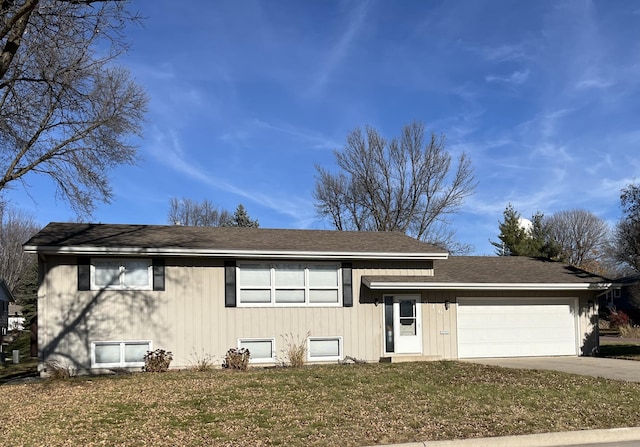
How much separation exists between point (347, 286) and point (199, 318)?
4.40 meters

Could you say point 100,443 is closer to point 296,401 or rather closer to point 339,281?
point 296,401

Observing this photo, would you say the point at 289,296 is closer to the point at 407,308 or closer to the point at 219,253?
the point at 219,253

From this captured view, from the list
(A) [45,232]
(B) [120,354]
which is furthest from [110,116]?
(B) [120,354]

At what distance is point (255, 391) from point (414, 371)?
15.1 ft

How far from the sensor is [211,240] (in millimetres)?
17734

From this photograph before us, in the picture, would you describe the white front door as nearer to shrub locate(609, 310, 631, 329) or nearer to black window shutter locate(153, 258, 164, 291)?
black window shutter locate(153, 258, 164, 291)

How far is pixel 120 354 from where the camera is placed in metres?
16.2

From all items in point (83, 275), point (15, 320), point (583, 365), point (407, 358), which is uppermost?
point (83, 275)

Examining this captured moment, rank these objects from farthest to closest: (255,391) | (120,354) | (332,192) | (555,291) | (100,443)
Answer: (332,192)
(555,291)
(120,354)
(255,391)
(100,443)

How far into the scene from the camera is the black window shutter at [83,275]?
16000 mm

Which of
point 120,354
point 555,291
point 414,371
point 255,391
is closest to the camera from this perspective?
point 255,391

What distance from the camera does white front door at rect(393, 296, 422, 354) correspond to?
59.5 ft

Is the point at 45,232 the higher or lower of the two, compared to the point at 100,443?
higher

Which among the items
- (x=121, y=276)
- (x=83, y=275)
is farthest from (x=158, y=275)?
(x=83, y=275)
